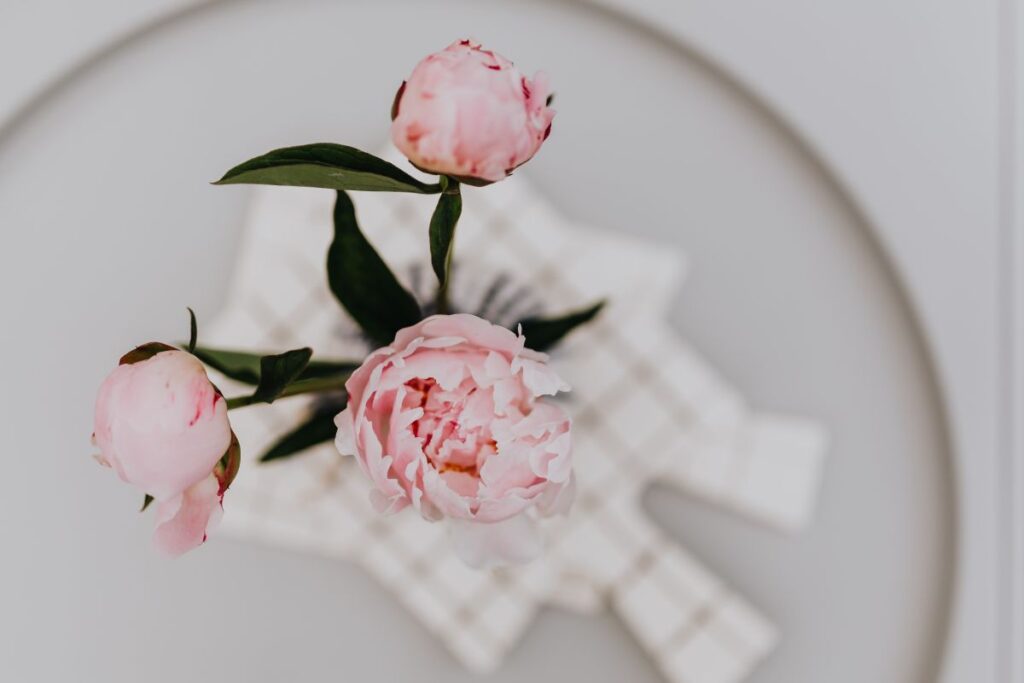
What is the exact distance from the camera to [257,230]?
433 mm

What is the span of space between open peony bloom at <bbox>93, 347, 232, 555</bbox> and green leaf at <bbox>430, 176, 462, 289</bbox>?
0.25 feet

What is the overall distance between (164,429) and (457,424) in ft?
0.27

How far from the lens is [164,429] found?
22 centimetres

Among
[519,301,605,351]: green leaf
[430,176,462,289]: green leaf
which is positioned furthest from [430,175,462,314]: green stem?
[519,301,605,351]: green leaf

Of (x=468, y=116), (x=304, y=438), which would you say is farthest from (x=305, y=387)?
(x=468, y=116)

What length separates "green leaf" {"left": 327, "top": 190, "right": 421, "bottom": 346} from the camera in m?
0.29

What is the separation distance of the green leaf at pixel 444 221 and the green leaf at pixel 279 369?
5 cm

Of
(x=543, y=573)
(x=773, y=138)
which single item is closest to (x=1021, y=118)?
(x=773, y=138)

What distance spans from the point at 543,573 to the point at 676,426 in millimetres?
104

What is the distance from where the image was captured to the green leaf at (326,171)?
0.76ft

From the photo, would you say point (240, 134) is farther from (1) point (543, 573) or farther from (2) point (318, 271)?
(1) point (543, 573)

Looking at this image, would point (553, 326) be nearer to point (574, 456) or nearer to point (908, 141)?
point (574, 456)

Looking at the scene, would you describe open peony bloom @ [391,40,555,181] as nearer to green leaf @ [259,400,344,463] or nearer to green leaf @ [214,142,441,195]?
green leaf @ [214,142,441,195]

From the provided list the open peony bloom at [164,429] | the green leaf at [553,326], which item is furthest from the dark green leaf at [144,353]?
the green leaf at [553,326]
